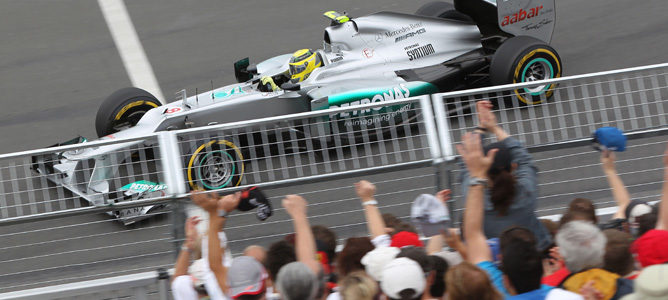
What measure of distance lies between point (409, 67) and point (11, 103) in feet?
18.1

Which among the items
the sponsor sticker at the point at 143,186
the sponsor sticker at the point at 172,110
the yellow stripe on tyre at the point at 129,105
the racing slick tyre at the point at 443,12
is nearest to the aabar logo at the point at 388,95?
the sponsor sticker at the point at 172,110

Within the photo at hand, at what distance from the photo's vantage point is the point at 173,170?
16.2 feet

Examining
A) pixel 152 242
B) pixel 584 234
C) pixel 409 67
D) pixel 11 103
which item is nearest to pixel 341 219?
pixel 152 242

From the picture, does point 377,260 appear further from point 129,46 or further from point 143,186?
point 129,46

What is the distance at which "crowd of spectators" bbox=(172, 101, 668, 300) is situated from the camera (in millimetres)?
3504

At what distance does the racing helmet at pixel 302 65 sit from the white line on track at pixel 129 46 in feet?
7.73

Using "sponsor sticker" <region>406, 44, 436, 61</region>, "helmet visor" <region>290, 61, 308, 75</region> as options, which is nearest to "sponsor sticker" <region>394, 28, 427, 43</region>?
"sponsor sticker" <region>406, 44, 436, 61</region>

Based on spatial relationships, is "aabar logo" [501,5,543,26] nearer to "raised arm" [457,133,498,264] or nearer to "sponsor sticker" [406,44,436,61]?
"sponsor sticker" [406,44,436,61]

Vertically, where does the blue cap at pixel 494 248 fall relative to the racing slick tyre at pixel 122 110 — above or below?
below

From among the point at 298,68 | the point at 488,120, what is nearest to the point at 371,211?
the point at 488,120

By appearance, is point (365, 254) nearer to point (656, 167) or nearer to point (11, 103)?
point (656, 167)

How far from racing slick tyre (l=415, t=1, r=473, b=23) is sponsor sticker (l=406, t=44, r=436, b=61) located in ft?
2.97

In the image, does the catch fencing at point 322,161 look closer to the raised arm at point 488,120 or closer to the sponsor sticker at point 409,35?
the raised arm at point 488,120

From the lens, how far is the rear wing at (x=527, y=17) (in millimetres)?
9531
